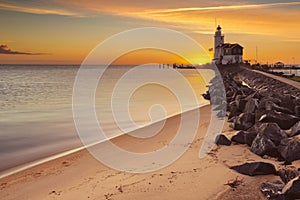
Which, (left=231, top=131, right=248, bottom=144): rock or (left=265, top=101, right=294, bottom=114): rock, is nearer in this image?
(left=231, top=131, right=248, bottom=144): rock

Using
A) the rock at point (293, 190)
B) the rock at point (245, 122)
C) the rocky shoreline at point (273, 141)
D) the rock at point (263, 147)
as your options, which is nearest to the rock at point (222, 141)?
the rocky shoreline at point (273, 141)

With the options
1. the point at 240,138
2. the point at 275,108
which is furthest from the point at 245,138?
the point at 275,108

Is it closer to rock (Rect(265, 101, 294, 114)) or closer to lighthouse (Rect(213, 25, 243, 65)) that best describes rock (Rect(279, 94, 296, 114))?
rock (Rect(265, 101, 294, 114))

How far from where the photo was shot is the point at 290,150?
6.73 meters

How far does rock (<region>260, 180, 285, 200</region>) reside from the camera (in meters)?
4.81

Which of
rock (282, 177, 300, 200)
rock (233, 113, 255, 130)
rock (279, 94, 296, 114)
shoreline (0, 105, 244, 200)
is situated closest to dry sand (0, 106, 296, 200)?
shoreline (0, 105, 244, 200)

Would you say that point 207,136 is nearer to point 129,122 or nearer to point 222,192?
point 222,192

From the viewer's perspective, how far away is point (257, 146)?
7.53 metres

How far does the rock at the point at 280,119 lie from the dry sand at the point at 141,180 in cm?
155

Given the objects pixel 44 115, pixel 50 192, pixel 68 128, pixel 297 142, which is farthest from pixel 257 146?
pixel 44 115

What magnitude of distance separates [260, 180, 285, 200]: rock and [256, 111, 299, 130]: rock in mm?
4270

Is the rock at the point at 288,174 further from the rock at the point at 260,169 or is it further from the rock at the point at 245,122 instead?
the rock at the point at 245,122

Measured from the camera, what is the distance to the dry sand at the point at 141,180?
552 cm

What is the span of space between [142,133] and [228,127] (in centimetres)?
301
